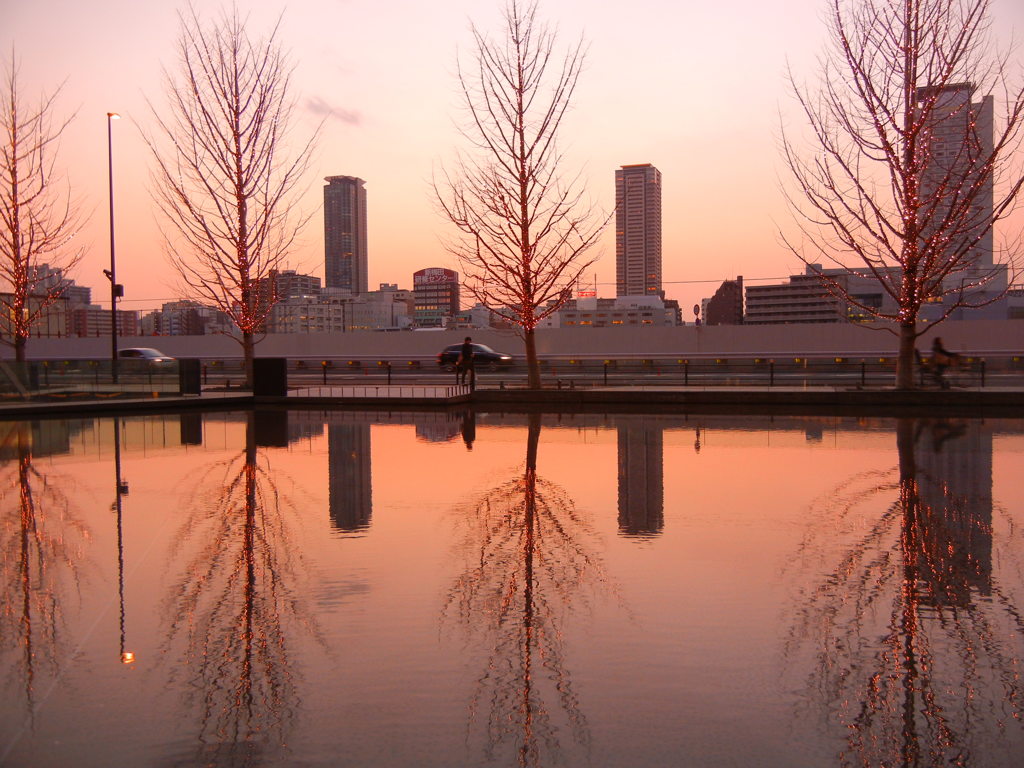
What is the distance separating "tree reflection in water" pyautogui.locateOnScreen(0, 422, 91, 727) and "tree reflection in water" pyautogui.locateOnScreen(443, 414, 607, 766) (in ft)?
8.05

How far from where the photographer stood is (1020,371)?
32.8 m

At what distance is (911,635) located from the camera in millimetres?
5492

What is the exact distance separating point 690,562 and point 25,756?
5.05m

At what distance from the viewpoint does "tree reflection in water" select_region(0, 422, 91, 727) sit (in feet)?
17.0

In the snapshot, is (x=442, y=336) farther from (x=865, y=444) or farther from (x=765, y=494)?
(x=765, y=494)

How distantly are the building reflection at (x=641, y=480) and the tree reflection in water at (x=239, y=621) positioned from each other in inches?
136

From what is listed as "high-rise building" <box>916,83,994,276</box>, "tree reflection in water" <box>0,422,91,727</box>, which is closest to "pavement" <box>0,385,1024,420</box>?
"high-rise building" <box>916,83,994,276</box>

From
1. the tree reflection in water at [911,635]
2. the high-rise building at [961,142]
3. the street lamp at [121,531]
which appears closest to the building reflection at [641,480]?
the tree reflection in water at [911,635]

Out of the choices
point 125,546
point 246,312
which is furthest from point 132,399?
point 125,546

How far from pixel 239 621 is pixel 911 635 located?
4.42 m

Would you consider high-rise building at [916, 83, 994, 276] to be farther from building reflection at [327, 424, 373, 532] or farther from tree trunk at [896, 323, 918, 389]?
building reflection at [327, 424, 373, 532]

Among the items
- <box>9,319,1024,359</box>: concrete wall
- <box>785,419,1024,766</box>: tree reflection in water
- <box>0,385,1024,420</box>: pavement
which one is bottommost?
<box>785,419,1024,766</box>: tree reflection in water

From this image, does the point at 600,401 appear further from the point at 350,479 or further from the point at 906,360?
the point at 350,479

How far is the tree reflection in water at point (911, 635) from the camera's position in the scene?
4.23m
